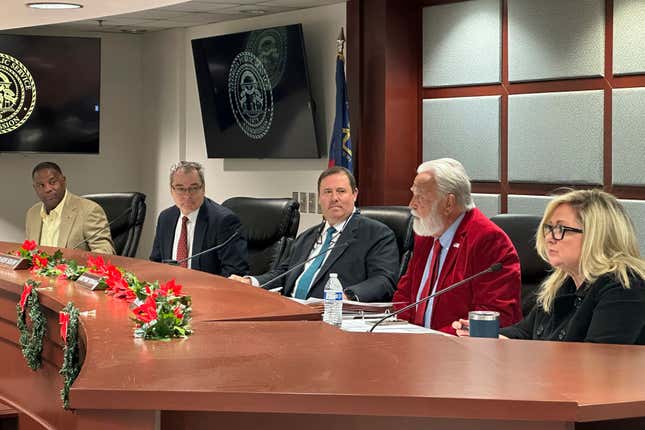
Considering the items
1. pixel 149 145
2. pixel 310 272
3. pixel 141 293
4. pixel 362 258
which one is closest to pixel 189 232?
pixel 310 272

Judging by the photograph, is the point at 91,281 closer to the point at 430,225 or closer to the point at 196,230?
the point at 430,225

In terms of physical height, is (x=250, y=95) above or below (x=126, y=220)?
above

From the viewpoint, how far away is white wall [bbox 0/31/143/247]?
8180 mm

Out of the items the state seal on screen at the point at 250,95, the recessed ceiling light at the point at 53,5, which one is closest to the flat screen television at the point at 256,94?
the state seal on screen at the point at 250,95

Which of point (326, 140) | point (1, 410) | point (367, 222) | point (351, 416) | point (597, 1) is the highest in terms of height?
point (597, 1)

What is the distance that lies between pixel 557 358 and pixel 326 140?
474 cm

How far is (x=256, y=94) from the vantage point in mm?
7195

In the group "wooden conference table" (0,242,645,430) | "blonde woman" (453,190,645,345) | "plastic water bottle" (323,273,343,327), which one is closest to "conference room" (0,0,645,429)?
"wooden conference table" (0,242,645,430)

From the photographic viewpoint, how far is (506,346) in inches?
90.0

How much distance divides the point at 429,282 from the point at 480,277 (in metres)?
0.24

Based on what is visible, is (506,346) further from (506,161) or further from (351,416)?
(506,161)

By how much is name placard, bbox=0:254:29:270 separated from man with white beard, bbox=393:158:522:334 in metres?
1.42

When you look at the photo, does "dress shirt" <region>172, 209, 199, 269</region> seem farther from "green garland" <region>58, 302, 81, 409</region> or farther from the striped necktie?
"green garland" <region>58, 302, 81, 409</region>

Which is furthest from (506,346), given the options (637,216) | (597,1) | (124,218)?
(124,218)
